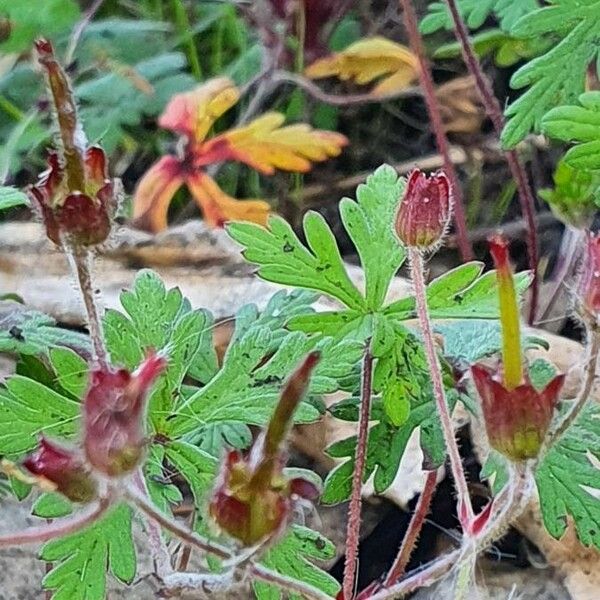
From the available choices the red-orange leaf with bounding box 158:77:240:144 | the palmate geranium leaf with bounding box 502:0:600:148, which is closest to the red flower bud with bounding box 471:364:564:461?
the palmate geranium leaf with bounding box 502:0:600:148

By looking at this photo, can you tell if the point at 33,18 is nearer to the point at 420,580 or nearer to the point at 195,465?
the point at 195,465

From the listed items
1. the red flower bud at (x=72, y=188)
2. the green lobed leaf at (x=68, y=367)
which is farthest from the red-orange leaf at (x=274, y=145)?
the red flower bud at (x=72, y=188)

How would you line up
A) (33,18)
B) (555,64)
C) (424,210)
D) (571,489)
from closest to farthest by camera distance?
(424,210) → (571,489) → (555,64) → (33,18)

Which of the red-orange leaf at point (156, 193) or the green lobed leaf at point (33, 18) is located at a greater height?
the green lobed leaf at point (33, 18)

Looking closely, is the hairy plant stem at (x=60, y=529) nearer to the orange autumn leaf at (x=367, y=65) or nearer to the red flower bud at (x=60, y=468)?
the red flower bud at (x=60, y=468)

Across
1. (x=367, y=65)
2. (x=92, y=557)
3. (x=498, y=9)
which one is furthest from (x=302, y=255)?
(x=367, y=65)

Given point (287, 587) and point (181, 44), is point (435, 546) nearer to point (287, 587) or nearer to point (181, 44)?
point (287, 587)
